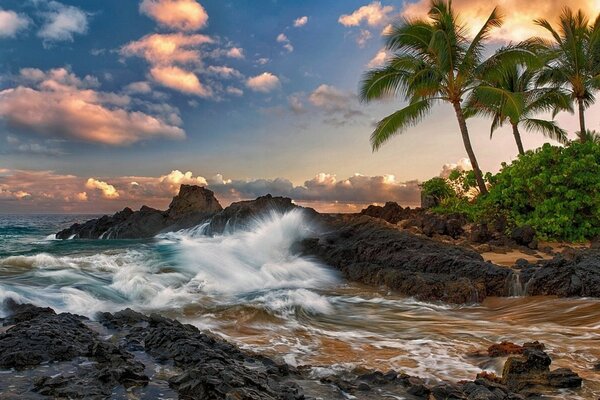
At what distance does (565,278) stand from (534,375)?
5333mm

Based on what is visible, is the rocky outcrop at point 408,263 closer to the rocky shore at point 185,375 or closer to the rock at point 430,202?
the rocky shore at point 185,375

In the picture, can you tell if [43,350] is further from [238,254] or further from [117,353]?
[238,254]

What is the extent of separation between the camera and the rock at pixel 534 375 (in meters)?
4.03

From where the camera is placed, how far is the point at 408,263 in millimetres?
10438

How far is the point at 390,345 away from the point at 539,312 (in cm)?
337

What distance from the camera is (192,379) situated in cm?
340

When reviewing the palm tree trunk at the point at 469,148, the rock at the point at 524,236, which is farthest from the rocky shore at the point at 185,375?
the palm tree trunk at the point at 469,148

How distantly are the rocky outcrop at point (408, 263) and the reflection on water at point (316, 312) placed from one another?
409 mm

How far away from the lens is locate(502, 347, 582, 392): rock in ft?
13.2

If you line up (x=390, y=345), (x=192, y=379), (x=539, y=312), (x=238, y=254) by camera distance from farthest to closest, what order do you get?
(x=238, y=254) < (x=539, y=312) < (x=390, y=345) < (x=192, y=379)

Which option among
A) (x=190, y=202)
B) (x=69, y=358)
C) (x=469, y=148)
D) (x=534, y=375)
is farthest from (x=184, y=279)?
(x=190, y=202)

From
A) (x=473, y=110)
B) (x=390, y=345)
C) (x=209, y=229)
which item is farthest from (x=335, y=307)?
(x=473, y=110)

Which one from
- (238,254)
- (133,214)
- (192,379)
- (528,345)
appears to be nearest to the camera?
(192,379)

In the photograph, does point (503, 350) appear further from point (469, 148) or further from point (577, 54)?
point (577, 54)
